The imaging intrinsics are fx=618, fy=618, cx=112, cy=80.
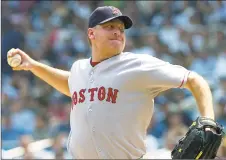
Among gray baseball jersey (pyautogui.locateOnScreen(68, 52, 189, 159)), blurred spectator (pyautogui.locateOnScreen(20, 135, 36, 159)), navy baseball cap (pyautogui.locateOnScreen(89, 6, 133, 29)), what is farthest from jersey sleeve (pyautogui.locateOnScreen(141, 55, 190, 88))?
blurred spectator (pyautogui.locateOnScreen(20, 135, 36, 159))

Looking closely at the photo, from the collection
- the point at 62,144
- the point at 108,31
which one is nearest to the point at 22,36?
the point at 62,144

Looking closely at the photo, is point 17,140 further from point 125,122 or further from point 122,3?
point 125,122

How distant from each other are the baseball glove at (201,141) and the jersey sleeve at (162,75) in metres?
0.25

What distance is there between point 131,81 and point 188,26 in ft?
18.3

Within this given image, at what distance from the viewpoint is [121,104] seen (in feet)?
10.9

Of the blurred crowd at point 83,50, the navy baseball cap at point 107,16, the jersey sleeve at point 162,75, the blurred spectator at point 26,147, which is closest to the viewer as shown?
the jersey sleeve at point 162,75

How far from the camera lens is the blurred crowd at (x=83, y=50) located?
7.43 metres

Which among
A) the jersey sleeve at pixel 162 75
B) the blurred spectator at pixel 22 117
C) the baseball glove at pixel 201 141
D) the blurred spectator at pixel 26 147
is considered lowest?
the blurred spectator at pixel 26 147

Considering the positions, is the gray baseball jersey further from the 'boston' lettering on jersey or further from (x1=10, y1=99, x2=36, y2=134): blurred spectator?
(x1=10, y1=99, x2=36, y2=134): blurred spectator

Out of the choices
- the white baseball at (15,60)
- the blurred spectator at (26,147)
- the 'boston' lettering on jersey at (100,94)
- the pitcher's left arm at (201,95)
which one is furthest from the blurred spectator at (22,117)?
the pitcher's left arm at (201,95)

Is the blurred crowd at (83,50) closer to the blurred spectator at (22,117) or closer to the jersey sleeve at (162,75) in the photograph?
the blurred spectator at (22,117)

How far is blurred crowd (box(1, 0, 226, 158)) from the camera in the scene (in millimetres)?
7430

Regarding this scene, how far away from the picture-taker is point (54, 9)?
10047 mm

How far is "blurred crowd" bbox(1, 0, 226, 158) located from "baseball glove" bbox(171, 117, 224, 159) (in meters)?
3.47
